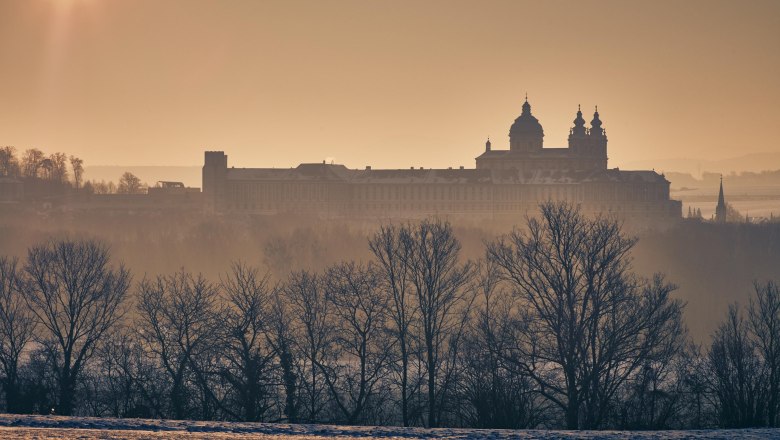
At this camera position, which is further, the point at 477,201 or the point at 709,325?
the point at 477,201

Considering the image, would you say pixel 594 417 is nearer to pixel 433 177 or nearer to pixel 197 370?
pixel 197 370

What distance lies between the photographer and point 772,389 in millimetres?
30875

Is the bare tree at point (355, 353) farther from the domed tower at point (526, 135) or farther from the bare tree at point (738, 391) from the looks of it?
the domed tower at point (526, 135)

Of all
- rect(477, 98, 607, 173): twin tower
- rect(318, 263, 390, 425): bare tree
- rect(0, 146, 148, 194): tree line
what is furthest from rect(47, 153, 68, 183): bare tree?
rect(318, 263, 390, 425): bare tree

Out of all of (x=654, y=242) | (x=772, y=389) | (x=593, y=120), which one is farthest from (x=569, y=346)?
(x=593, y=120)

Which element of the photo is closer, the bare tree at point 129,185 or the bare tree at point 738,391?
the bare tree at point 738,391

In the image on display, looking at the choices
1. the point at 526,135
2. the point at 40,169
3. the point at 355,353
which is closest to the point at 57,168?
the point at 40,169

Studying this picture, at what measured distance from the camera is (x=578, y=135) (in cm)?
16262

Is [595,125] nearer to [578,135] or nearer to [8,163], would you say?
[578,135]

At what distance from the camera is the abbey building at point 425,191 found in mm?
150125

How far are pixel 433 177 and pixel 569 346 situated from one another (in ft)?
405

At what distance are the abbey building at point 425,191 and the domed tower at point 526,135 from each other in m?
5.19

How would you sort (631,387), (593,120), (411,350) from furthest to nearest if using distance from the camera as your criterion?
(593,120) → (411,350) → (631,387)

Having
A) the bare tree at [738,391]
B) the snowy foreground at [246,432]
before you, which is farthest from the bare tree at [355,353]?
the bare tree at [738,391]
